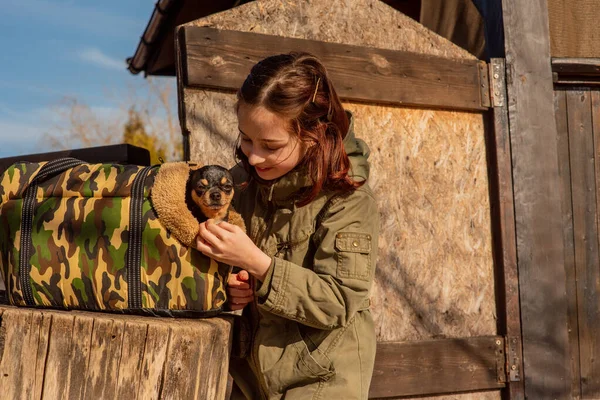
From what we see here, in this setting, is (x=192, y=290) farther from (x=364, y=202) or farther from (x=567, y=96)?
(x=567, y=96)

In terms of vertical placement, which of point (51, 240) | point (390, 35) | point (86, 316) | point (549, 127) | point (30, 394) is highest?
point (390, 35)

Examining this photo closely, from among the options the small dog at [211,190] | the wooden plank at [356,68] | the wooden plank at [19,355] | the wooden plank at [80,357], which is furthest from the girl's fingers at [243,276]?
the wooden plank at [356,68]

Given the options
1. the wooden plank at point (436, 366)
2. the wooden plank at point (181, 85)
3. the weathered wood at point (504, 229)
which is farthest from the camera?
the weathered wood at point (504, 229)

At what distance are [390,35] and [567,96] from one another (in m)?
1.26

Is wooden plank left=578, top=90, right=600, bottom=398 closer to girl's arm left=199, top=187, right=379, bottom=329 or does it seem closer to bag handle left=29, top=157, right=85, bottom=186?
girl's arm left=199, top=187, right=379, bottom=329

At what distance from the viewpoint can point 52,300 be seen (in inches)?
Result: 76.8

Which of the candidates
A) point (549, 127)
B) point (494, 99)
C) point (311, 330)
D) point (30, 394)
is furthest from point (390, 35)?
point (30, 394)

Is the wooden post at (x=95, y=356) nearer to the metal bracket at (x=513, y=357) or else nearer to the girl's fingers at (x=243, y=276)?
the girl's fingers at (x=243, y=276)

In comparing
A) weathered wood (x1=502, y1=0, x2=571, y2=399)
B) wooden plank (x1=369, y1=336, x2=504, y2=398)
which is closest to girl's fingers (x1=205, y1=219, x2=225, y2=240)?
wooden plank (x1=369, y1=336, x2=504, y2=398)

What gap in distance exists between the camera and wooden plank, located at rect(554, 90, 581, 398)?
3984mm

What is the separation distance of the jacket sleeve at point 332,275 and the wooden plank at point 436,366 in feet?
4.88

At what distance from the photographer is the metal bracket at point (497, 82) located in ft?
12.2

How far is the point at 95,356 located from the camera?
6.04ft

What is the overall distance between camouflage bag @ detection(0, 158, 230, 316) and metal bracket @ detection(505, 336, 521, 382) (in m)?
2.28
